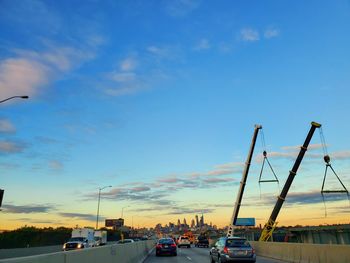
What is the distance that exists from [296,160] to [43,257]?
4207 centimetres

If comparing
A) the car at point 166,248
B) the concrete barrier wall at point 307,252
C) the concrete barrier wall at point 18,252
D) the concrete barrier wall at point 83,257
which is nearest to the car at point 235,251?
the concrete barrier wall at point 307,252

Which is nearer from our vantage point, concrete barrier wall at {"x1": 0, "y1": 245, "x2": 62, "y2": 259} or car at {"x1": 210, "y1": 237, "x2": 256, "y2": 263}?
car at {"x1": 210, "y1": 237, "x2": 256, "y2": 263}

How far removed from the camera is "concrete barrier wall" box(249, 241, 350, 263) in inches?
619

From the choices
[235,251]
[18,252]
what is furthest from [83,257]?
[18,252]

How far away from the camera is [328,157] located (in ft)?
133

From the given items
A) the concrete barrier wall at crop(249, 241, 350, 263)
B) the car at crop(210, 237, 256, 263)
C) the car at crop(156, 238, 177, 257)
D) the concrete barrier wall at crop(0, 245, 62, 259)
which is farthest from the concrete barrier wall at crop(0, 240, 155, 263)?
the concrete barrier wall at crop(0, 245, 62, 259)

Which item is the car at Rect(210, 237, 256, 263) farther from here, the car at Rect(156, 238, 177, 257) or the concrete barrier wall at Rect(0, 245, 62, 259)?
the concrete barrier wall at Rect(0, 245, 62, 259)

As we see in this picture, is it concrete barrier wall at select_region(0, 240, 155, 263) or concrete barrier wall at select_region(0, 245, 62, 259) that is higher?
concrete barrier wall at select_region(0, 240, 155, 263)

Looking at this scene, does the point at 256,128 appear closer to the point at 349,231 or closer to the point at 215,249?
the point at 349,231

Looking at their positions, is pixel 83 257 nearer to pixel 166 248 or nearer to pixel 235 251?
pixel 235 251

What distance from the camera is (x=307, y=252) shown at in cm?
1995

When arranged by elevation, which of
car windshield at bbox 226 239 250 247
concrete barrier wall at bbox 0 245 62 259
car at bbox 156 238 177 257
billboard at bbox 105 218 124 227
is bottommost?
concrete barrier wall at bbox 0 245 62 259

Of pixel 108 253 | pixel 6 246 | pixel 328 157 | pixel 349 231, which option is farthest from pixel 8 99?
pixel 6 246

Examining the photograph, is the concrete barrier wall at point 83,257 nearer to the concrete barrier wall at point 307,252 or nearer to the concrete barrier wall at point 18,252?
the concrete barrier wall at point 307,252
